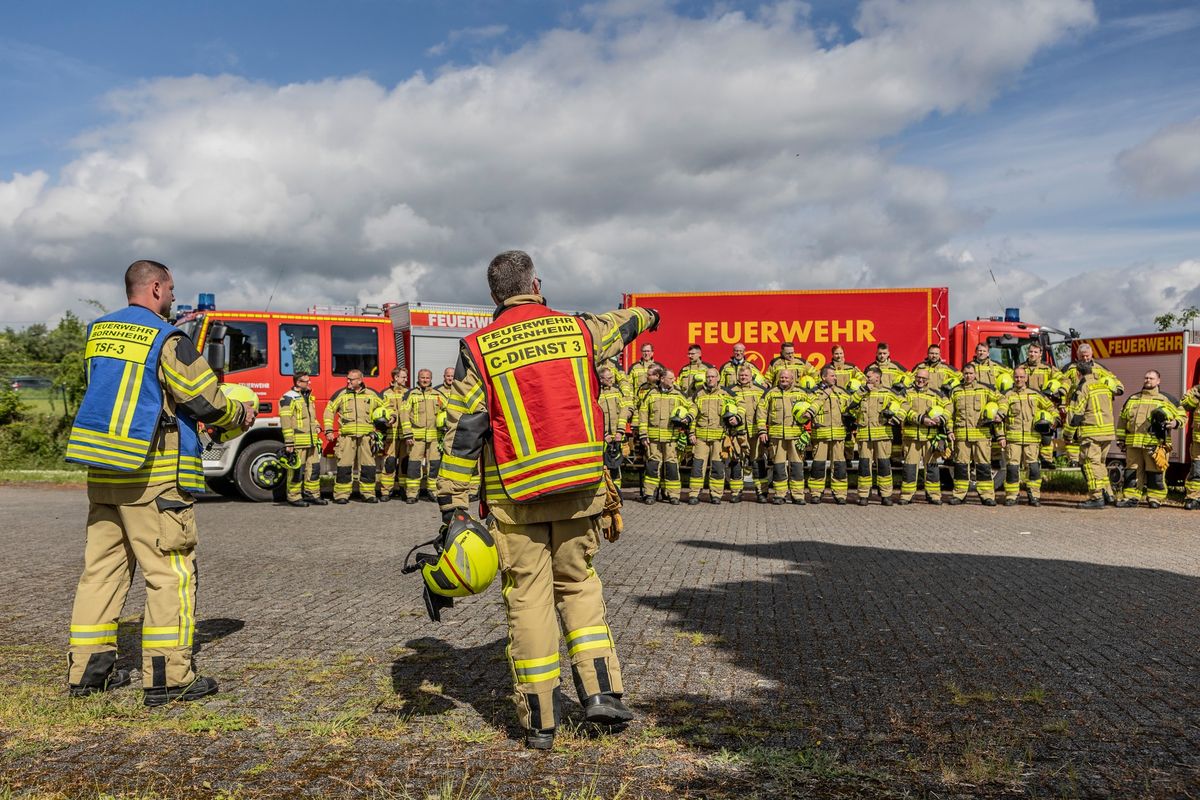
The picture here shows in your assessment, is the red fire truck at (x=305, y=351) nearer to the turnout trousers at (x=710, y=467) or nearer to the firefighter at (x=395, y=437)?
the firefighter at (x=395, y=437)

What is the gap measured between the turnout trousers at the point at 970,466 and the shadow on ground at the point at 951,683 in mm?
6056

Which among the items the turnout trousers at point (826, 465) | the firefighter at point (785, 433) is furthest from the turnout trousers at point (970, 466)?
the firefighter at point (785, 433)

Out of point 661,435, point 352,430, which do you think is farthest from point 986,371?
point 352,430

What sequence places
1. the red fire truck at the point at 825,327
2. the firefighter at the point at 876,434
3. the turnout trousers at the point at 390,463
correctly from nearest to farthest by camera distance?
the firefighter at the point at 876,434 < the turnout trousers at the point at 390,463 < the red fire truck at the point at 825,327

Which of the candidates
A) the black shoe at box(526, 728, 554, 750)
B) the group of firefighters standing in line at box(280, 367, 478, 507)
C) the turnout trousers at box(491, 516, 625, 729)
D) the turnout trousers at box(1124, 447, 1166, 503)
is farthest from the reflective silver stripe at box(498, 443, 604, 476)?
the turnout trousers at box(1124, 447, 1166, 503)

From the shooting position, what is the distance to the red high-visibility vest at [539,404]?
3.80 metres

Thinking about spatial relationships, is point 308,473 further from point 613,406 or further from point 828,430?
point 828,430

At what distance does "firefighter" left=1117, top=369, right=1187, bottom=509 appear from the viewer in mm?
13172

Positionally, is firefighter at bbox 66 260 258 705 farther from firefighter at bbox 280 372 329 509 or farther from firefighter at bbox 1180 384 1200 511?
firefighter at bbox 1180 384 1200 511

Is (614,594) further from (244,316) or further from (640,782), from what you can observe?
(244,316)

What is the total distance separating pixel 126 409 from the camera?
4.39 m

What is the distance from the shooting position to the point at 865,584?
727cm

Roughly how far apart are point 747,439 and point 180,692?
1086 cm

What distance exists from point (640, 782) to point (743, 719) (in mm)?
826
